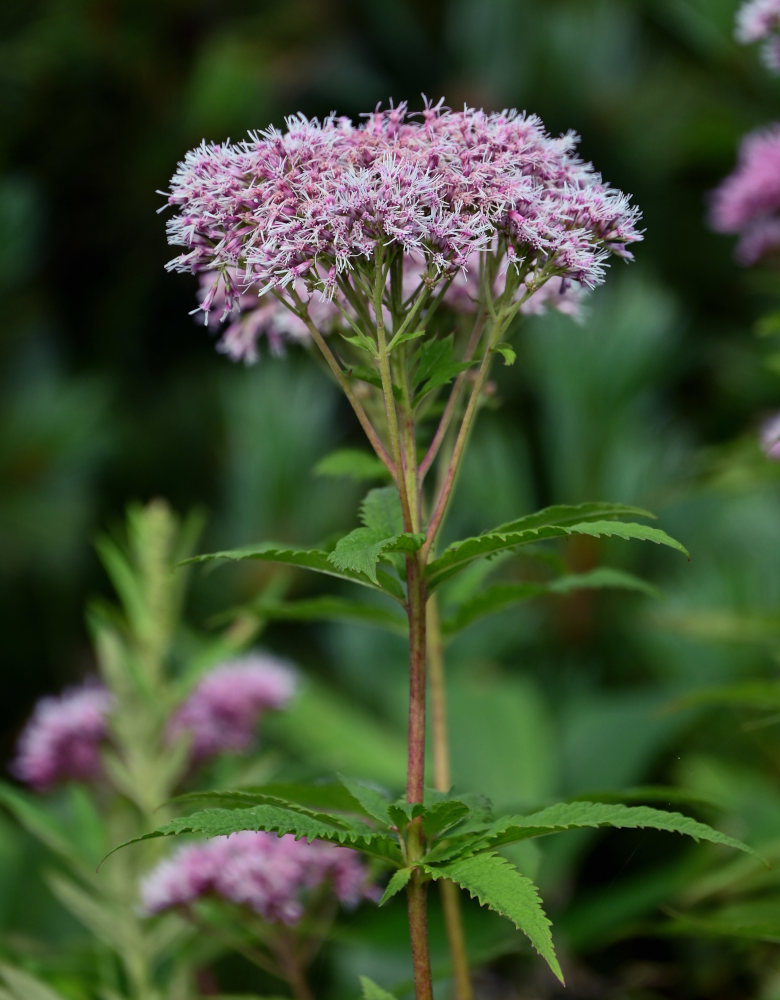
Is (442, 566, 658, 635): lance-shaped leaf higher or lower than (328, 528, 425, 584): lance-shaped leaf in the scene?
higher

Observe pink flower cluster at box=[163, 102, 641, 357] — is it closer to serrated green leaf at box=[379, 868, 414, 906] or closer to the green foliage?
the green foliage

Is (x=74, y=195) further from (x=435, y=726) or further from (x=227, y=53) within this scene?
(x=435, y=726)

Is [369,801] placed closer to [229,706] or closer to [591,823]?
[591,823]

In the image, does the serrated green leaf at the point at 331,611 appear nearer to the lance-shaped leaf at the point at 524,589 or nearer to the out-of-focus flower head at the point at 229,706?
the lance-shaped leaf at the point at 524,589

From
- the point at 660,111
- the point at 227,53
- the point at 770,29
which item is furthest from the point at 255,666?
the point at 660,111

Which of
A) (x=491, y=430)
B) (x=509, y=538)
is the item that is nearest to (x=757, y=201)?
(x=509, y=538)

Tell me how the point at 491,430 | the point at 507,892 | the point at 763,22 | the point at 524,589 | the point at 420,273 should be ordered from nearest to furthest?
the point at 507,892
the point at 420,273
the point at 524,589
the point at 763,22
the point at 491,430

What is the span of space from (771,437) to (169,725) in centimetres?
63

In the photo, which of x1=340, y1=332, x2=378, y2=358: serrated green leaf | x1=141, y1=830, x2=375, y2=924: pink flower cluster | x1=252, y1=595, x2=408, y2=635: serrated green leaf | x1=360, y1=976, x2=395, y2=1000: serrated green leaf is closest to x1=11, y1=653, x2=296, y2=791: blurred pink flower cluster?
x1=141, y1=830, x2=375, y2=924: pink flower cluster

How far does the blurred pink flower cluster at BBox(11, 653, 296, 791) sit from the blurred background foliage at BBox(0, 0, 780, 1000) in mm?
302

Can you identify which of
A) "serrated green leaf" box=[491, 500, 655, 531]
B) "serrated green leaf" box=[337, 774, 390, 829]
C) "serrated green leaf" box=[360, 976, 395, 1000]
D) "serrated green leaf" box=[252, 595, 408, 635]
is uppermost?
"serrated green leaf" box=[252, 595, 408, 635]

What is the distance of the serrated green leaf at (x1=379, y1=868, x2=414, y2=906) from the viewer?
486 millimetres

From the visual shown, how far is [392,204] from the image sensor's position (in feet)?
1.73

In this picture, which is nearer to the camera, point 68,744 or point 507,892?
point 507,892
